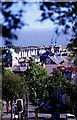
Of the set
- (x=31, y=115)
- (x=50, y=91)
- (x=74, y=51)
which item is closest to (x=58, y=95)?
(x=50, y=91)

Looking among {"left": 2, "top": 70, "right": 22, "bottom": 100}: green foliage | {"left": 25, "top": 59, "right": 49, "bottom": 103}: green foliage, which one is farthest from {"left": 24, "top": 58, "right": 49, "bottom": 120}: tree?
{"left": 2, "top": 70, "right": 22, "bottom": 100}: green foliage

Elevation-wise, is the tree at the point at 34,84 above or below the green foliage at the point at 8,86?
below

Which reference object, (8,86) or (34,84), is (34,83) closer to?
(34,84)

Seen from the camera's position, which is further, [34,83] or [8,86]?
[34,83]

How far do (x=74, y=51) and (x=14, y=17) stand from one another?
162mm

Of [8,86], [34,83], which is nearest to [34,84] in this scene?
[34,83]

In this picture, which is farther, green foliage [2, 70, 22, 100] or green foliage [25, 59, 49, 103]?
green foliage [25, 59, 49, 103]

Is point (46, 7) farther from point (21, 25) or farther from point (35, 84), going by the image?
point (35, 84)

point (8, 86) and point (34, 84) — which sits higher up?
point (8, 86)

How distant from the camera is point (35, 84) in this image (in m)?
3.03

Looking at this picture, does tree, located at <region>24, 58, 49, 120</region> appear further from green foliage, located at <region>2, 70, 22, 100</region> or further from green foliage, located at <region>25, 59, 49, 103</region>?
green foliage, located at <region>2, 70, 22, 100</region>

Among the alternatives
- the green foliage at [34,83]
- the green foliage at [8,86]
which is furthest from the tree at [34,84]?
the green foliage at [8,86]

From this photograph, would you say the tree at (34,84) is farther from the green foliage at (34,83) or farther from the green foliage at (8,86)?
the green foliage at (8,86)

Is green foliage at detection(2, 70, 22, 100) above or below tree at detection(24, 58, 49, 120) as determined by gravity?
above
